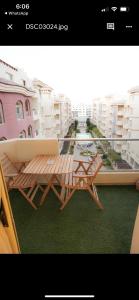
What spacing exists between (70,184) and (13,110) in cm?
890

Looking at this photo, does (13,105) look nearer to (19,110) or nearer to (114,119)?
(19,110)

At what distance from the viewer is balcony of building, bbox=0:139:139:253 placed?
6.55 ft

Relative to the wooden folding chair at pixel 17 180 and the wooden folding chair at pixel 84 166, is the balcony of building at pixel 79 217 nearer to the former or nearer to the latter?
the wooden folding chair at pixel 17 180

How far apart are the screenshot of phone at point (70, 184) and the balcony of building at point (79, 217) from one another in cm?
1

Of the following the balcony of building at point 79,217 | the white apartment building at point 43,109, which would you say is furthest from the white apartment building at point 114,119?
the white apartment building at point 43,109

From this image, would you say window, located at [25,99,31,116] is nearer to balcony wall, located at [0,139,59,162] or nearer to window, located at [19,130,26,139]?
window, located at [19,130,26,139]

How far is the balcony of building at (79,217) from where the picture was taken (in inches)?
78.6

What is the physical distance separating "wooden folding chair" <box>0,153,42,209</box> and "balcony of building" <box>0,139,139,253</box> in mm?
171

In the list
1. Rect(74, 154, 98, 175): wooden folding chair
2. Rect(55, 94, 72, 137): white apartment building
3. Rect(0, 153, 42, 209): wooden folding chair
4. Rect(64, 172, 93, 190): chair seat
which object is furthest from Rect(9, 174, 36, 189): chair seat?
Rect(55, 94, 72, 137): white apartment building

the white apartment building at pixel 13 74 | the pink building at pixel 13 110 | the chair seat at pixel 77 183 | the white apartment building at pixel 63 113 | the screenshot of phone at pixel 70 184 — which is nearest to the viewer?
the screenshot of phone at pixel 70 184

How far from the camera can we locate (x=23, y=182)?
271 cm

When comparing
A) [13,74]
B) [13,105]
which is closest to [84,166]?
[13,105]
